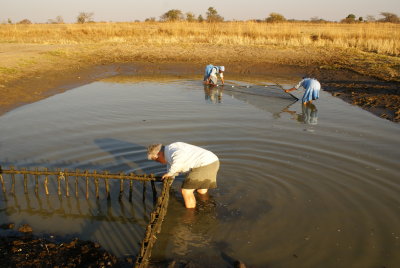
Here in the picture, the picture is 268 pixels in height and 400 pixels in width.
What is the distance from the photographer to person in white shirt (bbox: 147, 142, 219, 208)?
5.80m

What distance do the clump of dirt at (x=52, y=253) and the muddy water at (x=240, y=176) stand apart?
0.96 feet

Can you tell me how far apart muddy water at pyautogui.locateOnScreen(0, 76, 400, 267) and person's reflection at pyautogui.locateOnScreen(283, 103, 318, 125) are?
35 millimetres

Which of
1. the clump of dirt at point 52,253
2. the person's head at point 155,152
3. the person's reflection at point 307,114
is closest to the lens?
the clump of dirt at point 52,253

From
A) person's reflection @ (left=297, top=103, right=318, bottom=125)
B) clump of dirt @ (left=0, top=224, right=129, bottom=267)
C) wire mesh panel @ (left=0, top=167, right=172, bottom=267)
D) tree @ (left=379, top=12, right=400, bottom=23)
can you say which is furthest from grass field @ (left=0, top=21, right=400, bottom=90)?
tree @ (left=379, top=12, right=400, bottom=23)

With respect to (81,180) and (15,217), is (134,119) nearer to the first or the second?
(81,180)

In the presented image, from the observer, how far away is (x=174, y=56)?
83.3 feet

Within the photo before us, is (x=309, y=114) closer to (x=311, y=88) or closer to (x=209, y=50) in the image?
(x=311, y=88)

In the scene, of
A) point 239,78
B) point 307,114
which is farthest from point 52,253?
point 239,78

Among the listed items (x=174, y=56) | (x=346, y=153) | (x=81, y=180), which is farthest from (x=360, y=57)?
(x=81, y=180)

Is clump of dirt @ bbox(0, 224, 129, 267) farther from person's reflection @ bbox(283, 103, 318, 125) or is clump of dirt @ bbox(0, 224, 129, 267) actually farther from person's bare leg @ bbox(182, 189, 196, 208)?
person's reflection @ bbox(283, 103, 318, 125)

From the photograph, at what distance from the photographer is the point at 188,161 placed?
5906 mm

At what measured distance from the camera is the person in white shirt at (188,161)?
228 inches

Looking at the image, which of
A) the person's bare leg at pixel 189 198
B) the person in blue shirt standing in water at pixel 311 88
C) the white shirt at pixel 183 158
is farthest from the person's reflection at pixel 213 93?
the white shirt at pixel 183 158

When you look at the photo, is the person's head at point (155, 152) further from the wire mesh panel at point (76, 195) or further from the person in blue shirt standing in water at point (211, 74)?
the person in blue shirt standing in water at point (211, 74)
